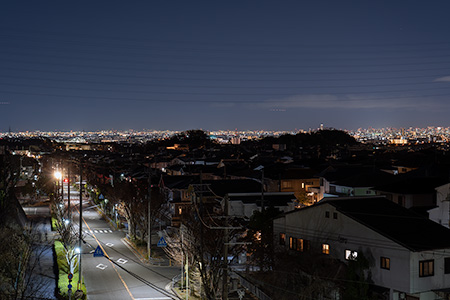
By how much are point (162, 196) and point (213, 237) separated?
19.2m

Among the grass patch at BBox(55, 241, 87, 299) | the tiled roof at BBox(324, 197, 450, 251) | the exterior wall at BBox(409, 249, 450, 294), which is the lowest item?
the grass patch at BBox(55, 241, 87, 299)

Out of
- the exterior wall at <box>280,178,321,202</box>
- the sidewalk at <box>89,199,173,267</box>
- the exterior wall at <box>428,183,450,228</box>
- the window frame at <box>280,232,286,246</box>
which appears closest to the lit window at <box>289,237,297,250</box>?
the window frame at <box>280,232,286,246</box>

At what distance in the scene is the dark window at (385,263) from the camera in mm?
17203

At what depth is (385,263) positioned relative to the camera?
17328mm

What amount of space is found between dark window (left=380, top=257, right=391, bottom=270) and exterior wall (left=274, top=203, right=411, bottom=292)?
104 millimetres

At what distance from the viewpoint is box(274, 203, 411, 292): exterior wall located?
55.5 feet

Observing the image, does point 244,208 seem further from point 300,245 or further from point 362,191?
point 300,245

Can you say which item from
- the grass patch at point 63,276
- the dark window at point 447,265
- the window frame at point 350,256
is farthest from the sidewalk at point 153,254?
the dark window at point 447,265

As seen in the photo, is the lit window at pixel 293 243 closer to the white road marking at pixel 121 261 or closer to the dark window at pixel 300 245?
the dark window at pixel 300 245

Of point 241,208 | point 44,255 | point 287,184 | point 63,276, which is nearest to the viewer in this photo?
point 63,276

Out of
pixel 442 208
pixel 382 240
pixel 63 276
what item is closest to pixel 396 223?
pixel 382 240

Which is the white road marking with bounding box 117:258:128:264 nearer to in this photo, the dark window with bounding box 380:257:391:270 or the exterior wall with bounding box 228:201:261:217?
the exterior wall with bounding box 228:201:261:217

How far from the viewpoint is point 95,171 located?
84438mm

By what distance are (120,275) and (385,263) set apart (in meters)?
13.6
